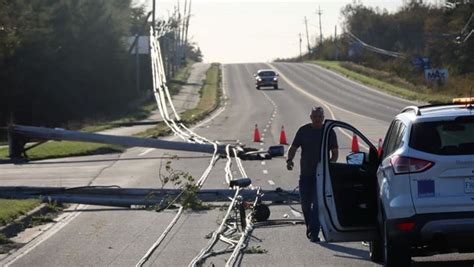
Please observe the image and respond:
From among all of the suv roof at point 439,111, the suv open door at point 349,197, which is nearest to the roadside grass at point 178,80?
the suv open door at point 349,197

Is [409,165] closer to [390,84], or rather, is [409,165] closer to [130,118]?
[130,118]

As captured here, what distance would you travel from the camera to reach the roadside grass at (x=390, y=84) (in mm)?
76656

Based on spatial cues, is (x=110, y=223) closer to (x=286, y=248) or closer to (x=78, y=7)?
(x=286, y=248)

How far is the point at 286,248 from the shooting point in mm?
14469

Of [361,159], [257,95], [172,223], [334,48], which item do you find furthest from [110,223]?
[334,48]

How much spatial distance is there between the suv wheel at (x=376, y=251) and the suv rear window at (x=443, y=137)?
1.98 metres

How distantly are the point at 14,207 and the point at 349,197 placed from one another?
26.9 feet

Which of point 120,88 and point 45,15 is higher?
point 45,15

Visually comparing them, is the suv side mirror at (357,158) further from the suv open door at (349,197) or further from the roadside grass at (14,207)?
the roadside grass at (14,207)

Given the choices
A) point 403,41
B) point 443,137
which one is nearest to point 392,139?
point 443,137

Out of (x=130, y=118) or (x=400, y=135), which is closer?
(x=400, y=135)

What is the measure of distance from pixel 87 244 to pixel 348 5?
170m

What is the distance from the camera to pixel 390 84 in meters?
103

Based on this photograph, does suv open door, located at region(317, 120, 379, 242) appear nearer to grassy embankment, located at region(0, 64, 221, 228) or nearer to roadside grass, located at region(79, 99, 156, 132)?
grassy embankment, located at region(0, 64, 221, 228)
